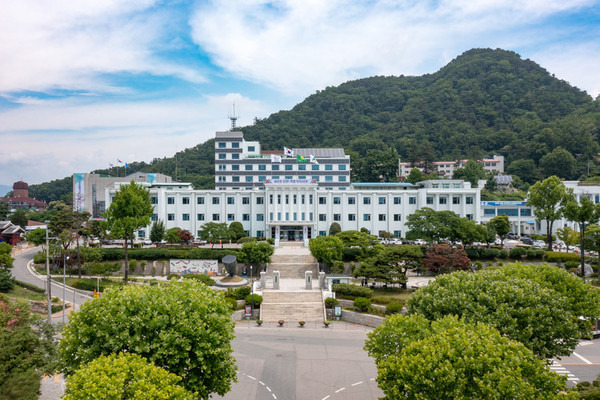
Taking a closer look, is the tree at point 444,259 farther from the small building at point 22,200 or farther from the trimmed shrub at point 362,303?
the small building at point 22,200

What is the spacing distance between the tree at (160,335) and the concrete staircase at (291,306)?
59.4 feet

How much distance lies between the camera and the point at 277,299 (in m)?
36.8

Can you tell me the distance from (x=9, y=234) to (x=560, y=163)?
12010 centimetres

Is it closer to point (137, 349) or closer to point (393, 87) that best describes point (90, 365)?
point (137, 349)

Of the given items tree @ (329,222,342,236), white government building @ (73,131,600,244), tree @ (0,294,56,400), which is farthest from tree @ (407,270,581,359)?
tree @ (329,222,342,236)

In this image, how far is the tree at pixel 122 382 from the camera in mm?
11703

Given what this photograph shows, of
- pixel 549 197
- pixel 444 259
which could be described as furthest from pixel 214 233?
pixel 549 197

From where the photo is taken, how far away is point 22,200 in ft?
441

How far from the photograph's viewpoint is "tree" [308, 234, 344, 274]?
46.2 m

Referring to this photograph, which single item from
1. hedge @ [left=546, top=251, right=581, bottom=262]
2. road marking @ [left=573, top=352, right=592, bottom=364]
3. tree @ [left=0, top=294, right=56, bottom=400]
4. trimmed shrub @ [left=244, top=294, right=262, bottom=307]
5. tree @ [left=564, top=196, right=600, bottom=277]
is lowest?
road marking @ [left=573, top=352, right=592, bottom=364]

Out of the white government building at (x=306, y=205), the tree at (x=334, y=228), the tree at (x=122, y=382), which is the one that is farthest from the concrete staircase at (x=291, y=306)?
the tree at (x=334, y=228)

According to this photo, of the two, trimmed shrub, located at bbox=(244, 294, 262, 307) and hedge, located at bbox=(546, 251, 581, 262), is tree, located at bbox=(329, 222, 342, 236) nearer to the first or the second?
hedge, located at bbox=(546, 251, 581, 262)

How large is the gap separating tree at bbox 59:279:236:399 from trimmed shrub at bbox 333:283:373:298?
2223 cm

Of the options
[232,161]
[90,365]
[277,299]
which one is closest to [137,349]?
[90,365]
